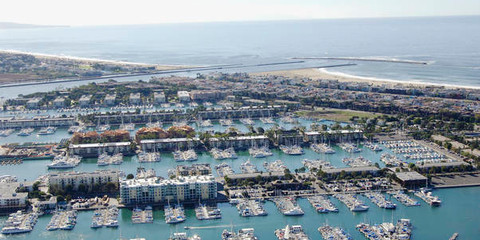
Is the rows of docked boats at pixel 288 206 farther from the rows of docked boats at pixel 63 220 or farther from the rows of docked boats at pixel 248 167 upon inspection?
the rows of docked boats at pixel 63 220

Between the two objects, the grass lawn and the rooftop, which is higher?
the grass lawn

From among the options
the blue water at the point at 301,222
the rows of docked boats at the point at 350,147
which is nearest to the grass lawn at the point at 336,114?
the rows of docked boats at the point at 350,147

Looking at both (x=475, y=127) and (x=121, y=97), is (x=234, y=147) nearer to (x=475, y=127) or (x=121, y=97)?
(x=475, y=127)

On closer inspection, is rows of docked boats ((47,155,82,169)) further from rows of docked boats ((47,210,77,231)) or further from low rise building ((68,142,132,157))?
rows of docked boats ((47,210,77,231))

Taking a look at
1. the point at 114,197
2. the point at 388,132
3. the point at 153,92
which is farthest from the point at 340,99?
the point at 114,197

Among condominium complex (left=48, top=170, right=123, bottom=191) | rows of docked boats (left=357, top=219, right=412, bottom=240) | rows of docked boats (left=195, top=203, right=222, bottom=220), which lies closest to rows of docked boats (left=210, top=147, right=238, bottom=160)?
condominium complex (left=48, top=170, right=123, bottom=191)

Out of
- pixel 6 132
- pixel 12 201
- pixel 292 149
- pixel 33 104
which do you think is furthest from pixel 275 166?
pixel 33 104

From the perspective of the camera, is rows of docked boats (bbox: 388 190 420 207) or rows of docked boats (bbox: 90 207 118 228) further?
rows of docked boats (bbox: 388 190 420 207)
